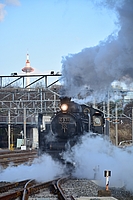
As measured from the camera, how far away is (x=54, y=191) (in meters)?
9.93

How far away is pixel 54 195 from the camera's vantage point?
9359 mm

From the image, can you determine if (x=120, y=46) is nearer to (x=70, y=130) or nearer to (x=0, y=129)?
(x=70, y=130)

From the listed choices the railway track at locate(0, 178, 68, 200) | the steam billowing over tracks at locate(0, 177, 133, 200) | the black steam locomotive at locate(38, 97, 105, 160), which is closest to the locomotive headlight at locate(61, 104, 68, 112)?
the black steam locomotive at locate(38, 97, 105, 160)

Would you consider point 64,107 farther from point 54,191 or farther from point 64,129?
point 54,191

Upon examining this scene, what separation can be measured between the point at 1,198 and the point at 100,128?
9.11 metres

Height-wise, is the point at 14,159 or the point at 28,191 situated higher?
the point at 28,191

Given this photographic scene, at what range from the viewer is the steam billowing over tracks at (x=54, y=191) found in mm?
Answer: 8656

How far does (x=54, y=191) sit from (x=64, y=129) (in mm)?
4903

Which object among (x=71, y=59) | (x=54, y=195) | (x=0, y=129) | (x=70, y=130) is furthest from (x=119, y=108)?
(x=54, y=195)

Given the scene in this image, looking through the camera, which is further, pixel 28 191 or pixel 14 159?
pixel 14 159

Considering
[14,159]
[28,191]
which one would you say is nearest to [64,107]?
[28,191]

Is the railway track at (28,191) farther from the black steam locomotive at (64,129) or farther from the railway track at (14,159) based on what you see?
the railway track at (14,159)

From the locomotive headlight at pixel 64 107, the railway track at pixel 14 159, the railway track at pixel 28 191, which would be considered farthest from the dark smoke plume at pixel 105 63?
the railway track at pixel 14 159

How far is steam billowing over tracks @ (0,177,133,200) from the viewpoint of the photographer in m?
8.66
